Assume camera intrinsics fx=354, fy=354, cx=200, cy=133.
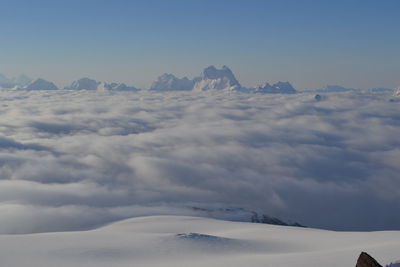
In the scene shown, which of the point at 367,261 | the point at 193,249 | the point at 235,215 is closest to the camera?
the point at 367,261

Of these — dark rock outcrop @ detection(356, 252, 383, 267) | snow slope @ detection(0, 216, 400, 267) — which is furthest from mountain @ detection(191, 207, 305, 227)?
dark rock outcrop @ detection(356, 252, 383, 267)

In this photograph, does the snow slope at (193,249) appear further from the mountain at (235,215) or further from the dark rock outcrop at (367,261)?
the mountain at (235,215)

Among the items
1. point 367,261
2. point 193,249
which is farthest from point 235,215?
point 367,261

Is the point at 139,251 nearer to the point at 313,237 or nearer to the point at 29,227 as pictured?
the point at 313,237

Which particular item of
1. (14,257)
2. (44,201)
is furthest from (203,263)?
(44,201)

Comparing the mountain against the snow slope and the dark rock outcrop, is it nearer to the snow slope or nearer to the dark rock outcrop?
the snow slope

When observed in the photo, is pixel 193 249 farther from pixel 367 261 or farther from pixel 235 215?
pixel 235 215

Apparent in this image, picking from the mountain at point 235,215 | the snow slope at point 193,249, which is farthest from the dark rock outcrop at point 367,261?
the mountain at point 235,215

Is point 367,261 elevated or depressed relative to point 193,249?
elevated

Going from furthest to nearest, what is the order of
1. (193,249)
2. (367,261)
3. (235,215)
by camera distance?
(235,215) → (193,249) → (367,261)
